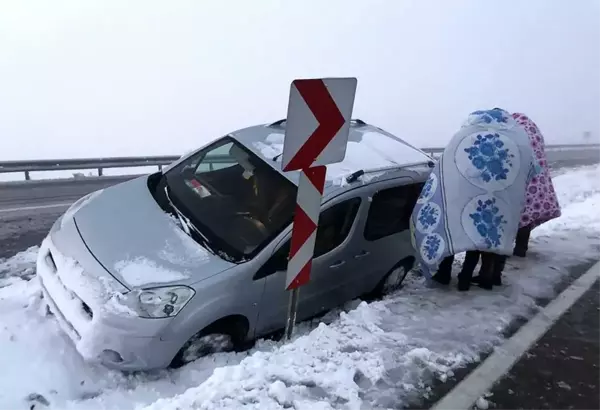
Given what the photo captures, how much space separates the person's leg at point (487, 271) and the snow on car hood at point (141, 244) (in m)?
2.60

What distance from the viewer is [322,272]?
5.54 metres

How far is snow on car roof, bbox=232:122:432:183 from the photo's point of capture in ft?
19.2

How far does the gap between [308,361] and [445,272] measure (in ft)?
8.21

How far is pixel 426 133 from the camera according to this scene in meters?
34.9

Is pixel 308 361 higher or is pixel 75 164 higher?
pixel 308 361

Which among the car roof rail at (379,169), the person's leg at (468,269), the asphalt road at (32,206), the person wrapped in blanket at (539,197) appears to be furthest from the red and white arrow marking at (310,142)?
the asphalt road at (32,206)

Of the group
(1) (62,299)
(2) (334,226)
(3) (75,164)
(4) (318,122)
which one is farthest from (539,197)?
(3) (75,164)

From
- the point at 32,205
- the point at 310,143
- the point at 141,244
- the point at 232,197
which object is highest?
the point at 310,143

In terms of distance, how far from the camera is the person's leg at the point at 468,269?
19.1ft

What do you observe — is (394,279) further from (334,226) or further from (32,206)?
(32,206)

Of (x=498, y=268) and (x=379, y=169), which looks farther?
(x=379, y=169)

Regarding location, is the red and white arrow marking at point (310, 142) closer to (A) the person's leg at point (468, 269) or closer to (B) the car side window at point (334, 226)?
(B) the car side window at point (334, 226)

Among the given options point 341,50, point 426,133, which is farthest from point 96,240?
point 341,50

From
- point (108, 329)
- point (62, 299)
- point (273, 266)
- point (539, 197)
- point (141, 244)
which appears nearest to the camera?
point (108, 329)
